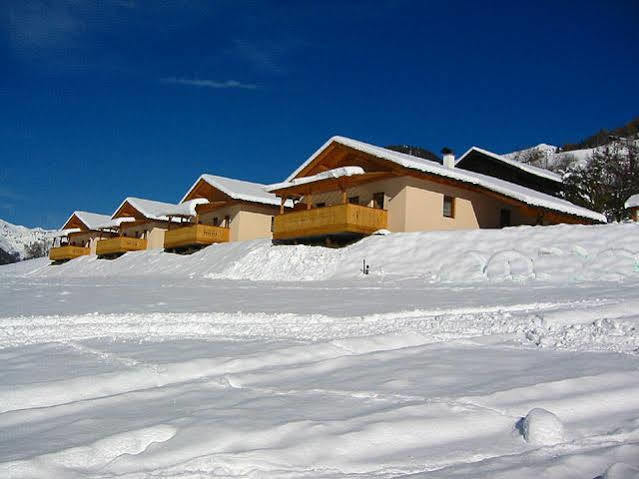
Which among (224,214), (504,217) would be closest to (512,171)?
(504,217)

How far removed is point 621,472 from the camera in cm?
290

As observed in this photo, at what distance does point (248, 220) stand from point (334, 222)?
12822 mm

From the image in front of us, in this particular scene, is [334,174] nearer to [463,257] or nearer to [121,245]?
[463,257]

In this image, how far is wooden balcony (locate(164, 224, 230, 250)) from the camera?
34250mm

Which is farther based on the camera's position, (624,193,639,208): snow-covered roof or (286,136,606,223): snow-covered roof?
(624,193,639,208): snow-covered roof


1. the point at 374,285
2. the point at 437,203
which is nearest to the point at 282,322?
the point at 374,285

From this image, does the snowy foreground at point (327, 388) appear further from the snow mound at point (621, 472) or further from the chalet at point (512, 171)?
the chalet at point (512, 171)

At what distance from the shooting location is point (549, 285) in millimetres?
14352

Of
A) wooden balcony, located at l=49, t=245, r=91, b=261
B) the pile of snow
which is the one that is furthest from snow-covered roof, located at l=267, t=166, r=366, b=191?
wooden balcony, located at l=49, t=245, r=91, b=261

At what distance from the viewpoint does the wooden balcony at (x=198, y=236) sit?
34.2 m

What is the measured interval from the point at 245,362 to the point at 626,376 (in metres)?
3.63

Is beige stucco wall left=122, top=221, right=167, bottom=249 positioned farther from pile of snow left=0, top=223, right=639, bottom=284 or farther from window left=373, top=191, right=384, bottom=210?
window left=373, top=191, right=384, bottom=210

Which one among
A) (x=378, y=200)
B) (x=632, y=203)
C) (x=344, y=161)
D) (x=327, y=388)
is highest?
(x=344, y=161)

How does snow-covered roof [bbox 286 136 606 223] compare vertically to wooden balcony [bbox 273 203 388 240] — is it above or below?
above
